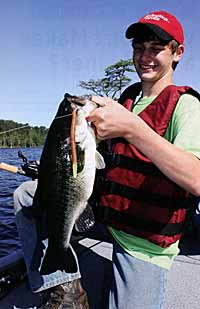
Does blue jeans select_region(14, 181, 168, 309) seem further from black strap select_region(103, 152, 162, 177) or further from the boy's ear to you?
the boy's ear

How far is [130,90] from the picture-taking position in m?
2.41

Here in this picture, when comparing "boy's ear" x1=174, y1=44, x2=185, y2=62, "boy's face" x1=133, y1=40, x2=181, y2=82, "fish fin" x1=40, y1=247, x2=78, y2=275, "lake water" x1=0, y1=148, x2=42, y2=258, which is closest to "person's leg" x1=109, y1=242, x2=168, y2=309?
"fish fin" x1=40, y1=247, x2=78, y2=275

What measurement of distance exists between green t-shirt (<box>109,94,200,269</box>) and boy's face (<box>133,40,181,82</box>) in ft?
0.57

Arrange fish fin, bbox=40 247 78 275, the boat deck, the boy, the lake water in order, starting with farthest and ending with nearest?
the lake water < the boat deck < fish fin, bbox=40 247 78 275 < the boy

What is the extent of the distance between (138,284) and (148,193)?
0.56m

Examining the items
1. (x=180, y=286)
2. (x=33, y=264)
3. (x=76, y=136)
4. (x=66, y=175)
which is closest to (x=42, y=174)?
(x=66, y=175)

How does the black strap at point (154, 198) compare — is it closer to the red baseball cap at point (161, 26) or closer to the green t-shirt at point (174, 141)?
the green t-shirt at point (174, 141)

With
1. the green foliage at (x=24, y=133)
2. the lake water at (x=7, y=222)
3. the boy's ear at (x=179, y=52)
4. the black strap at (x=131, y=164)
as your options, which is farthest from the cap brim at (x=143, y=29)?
the lake water at (x=7, y=222)

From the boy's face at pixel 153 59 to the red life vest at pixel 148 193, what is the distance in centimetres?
13

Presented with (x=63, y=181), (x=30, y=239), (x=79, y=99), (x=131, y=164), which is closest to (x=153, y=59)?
(x=79, y=99)

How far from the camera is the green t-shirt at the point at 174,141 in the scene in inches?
65.4

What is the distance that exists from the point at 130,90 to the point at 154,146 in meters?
0.97

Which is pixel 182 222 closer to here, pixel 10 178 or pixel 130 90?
pixel 130 90

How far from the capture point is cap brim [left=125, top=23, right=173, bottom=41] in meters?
1.95
